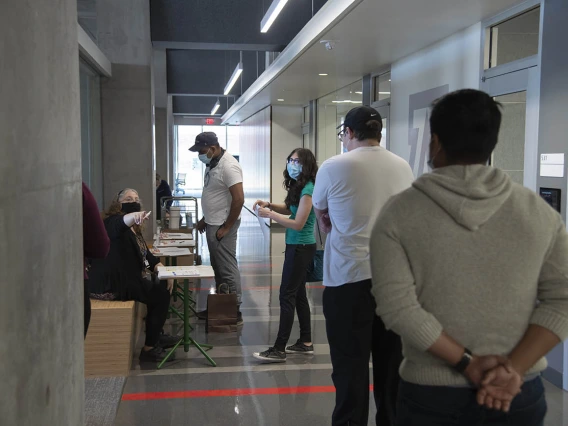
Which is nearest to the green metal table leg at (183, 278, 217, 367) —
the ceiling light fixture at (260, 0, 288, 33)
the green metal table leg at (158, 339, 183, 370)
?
the green metal table leg at (158, 339, 183, 370)

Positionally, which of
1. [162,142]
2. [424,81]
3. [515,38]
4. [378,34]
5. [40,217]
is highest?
[378,34]

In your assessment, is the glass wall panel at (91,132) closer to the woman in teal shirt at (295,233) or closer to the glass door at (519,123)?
the woman in teal shirt at (295,233)

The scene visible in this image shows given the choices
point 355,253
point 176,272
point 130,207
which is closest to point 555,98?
point 355,253

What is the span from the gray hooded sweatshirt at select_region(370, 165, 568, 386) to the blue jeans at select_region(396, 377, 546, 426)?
0.03m

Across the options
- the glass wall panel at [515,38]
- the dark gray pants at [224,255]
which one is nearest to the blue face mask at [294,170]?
the dark gray pants at [224,255]

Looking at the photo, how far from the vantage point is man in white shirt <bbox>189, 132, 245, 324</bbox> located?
5461mm

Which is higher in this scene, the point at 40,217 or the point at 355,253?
the point at 40,217

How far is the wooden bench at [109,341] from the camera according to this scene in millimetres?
4160

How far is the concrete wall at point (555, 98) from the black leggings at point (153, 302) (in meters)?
2.75

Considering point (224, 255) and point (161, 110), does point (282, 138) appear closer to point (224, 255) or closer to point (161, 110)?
point (161, 110)

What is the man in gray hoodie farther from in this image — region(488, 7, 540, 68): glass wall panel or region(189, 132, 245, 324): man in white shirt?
region(189, 132, 245, 324): man in white shirt

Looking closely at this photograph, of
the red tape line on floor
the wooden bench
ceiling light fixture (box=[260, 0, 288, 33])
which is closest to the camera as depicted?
the red tape line on floor

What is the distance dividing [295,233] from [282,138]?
10714 mm

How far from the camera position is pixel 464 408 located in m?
1.42
